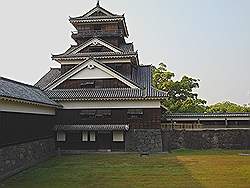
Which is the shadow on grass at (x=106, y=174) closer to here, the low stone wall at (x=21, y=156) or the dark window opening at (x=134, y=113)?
the low stone wall at (x=21, y=156)

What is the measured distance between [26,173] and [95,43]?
1523cm

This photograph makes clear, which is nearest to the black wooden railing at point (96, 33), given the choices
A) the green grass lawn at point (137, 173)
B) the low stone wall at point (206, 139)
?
the low stone wall at point (206, 139)

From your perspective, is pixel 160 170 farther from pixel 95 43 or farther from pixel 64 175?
pixel 95 43

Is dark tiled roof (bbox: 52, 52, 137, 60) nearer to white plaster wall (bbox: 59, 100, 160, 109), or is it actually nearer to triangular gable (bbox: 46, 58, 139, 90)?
triangular gable (bbox: 46, 58, 139, 90)

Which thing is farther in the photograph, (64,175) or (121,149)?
(121,149)

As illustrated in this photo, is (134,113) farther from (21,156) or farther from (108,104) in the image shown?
(21,156)

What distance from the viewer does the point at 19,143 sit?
17.5 m

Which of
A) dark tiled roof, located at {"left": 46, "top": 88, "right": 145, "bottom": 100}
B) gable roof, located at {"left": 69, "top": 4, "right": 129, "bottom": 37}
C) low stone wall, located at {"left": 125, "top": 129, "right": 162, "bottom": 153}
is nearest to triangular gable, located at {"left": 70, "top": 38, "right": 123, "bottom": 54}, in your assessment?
gable roof, located at {"left": 69, "top": 4, "right": 129, "bottom": 37}

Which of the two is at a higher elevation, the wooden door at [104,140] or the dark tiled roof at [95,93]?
the dark tiled roof at [95,93]

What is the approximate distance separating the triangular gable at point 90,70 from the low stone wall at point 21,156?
19.0 feet

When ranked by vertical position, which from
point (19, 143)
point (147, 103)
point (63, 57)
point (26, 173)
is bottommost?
point (26, 173)

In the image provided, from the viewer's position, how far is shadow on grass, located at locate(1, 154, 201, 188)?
13531mm

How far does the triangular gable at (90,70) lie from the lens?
26.2m

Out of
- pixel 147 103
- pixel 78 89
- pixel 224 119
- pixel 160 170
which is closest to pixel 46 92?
pixel 78 89
